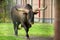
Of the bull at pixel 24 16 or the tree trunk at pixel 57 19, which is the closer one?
the tree trunk at pixel 57 19

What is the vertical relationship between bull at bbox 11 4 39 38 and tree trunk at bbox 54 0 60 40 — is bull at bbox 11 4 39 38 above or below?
below

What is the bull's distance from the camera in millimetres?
8461

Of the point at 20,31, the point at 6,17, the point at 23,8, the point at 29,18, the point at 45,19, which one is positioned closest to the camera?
the point at 29,18

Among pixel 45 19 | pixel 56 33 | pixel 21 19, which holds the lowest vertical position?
pixel 45 19

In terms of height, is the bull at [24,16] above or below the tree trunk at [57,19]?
below

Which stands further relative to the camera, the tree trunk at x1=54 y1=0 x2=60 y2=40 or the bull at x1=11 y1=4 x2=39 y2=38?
the bull at x1=11 y1=4 x2=39 y2=38

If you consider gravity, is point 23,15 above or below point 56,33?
below

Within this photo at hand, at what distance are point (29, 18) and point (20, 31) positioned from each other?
6.77ft

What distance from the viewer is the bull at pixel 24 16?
8.46 m

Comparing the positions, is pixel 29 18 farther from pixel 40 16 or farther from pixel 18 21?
pixel 40 16

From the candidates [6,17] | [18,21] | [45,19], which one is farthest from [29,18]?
[45,19]

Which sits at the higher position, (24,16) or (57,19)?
(57,19)

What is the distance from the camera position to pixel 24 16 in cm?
912

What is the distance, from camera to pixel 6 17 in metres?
12.4
